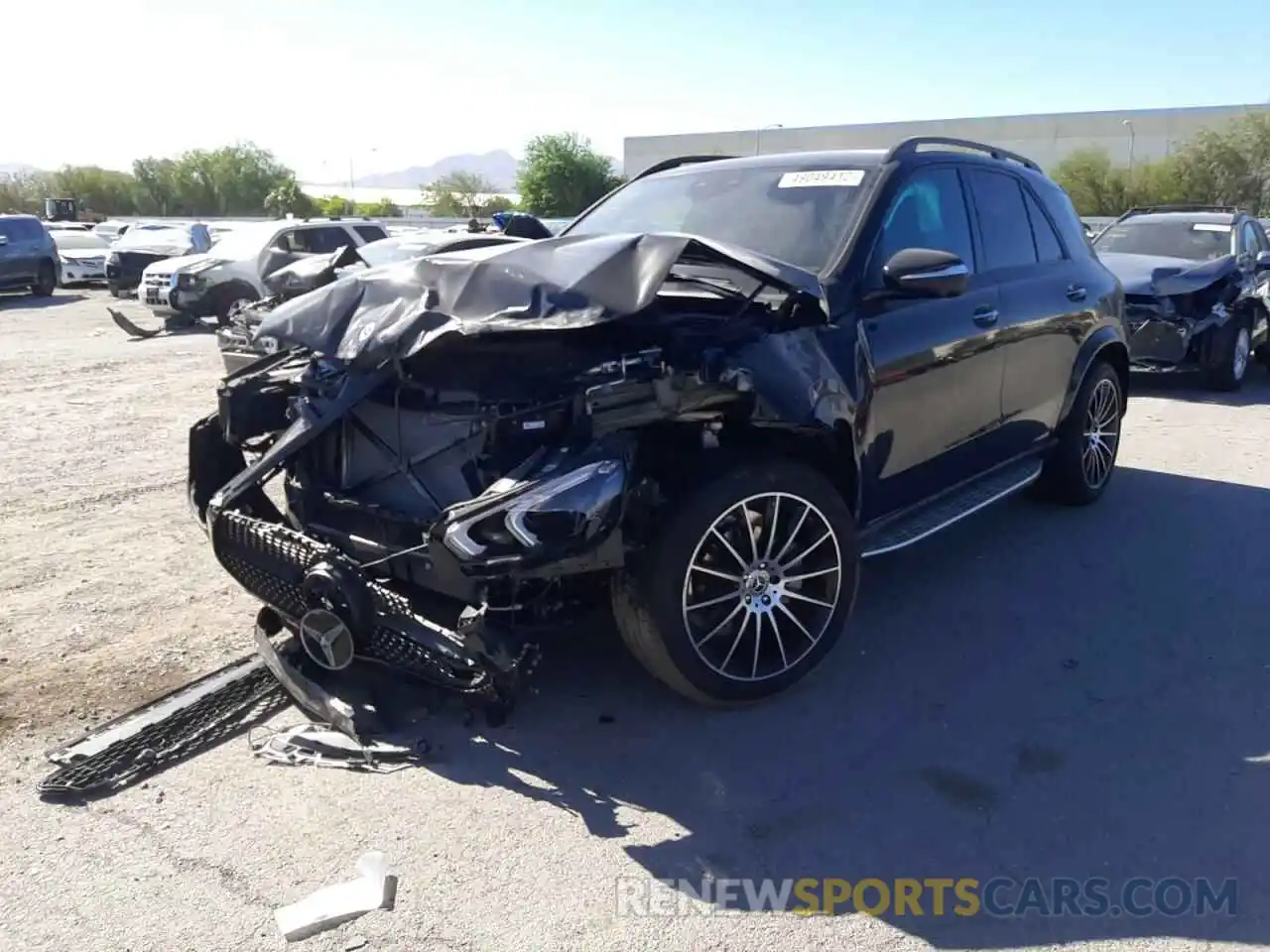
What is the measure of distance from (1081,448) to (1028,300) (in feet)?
4.16

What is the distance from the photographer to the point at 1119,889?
2.99 metres

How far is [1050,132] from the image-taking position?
6188 cm

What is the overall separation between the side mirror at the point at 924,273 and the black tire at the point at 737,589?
2.96ft

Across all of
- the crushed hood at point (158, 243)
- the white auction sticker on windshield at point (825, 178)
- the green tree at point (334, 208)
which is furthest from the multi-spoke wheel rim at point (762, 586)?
the green tree at point (334, 208)

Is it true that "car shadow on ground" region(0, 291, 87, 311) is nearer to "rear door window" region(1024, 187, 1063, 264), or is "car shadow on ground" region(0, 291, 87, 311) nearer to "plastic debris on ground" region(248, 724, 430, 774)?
"rear door window" region(1024, 187, 1063, 264)

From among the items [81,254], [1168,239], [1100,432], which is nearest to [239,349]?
[1100,432]

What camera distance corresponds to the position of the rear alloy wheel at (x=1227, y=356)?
1072 cm

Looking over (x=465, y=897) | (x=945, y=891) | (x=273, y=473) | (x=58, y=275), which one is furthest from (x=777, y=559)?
(x=58, y=275)

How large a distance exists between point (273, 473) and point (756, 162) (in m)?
2.73

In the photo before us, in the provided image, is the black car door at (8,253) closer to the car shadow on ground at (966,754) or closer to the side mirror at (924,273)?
the car shadow on ground at (966,754)

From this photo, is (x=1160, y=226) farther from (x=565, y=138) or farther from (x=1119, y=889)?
(x=565, y=138)

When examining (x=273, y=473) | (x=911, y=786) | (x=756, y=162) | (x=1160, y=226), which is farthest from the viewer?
(x=1160, y=226)

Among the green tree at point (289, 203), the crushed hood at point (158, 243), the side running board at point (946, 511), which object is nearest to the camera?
the side running board at point (946, 511)

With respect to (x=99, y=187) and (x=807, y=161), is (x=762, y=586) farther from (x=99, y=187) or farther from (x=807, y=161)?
(x=99, y=187)
